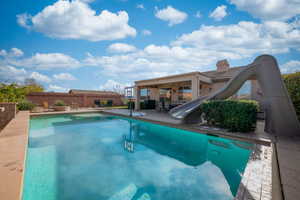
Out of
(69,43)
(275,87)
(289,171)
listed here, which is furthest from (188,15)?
(69,43)

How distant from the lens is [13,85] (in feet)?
55.1

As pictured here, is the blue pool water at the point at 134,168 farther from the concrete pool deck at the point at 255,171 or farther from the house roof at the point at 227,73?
the house roof at the point at 227,73

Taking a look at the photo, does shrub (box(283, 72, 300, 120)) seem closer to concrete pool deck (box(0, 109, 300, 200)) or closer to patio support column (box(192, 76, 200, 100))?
concrete pool deck (box(0, 109, 300, 200))

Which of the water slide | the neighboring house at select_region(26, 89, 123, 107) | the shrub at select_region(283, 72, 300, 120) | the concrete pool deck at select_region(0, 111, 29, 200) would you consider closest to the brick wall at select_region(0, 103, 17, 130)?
the concrete pool deck at select_region(0, 111, 29, 200)

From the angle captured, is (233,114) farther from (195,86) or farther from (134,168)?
(134,168)

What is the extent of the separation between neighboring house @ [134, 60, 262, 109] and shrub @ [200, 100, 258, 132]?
2.26 meters

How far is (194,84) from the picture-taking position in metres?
9.85

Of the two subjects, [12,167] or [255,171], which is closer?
[12,167]

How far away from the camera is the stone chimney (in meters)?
13.7

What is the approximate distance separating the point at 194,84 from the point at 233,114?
3951 mm

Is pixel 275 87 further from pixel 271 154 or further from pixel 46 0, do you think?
pixel 46 0

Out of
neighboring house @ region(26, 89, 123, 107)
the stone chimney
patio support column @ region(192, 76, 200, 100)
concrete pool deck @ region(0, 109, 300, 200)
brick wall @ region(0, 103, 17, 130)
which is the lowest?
concrete pool deck @ region(0, 109, 300, 200)

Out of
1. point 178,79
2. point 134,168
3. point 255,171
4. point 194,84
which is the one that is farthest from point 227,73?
point 134,168

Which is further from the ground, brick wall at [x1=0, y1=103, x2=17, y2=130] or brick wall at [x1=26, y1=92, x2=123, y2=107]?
brick wall at [x1=26, y1=92, x2=123, y2=107]
